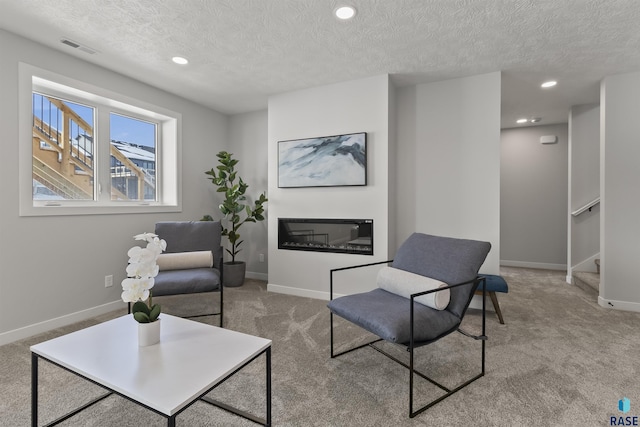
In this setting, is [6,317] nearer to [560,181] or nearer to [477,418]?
[477,418]

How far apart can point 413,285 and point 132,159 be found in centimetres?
350

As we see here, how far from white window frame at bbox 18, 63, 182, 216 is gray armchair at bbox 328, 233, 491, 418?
8.66 feet

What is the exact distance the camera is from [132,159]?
3701 millimetres

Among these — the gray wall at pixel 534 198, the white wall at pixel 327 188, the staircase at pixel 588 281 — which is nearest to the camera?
the white wall at pixel 327 188

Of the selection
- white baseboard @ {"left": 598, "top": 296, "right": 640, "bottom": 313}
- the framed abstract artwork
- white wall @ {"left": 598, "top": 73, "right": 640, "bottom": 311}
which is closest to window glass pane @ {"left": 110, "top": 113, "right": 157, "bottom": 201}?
the framed abstract artwork

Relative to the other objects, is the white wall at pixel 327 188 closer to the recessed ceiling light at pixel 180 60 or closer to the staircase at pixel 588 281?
the recessed ceiling light at pixel 180 60

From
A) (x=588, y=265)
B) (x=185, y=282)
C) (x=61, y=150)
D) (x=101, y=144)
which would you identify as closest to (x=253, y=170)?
(x=101, y=144)

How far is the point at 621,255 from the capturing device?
3.23m

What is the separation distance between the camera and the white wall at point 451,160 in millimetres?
3215

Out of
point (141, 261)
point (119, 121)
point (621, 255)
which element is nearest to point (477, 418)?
point (141, 261)

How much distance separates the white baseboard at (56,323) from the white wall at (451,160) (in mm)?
3253

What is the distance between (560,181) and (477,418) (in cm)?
509

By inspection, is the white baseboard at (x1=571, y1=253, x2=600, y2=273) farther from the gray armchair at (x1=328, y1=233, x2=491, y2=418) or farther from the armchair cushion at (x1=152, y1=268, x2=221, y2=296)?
the armchair cushion at (x1=152, y1=268, x2=221, y2=296)

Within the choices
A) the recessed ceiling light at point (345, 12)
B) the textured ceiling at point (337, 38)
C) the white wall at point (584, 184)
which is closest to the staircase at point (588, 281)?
the white wall at point (584, 184)
